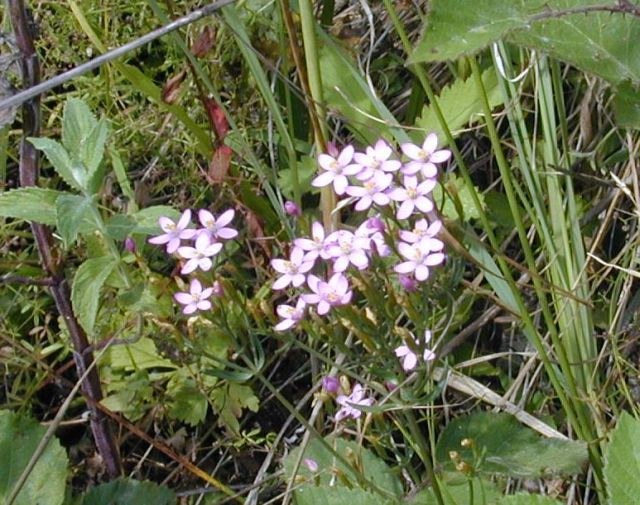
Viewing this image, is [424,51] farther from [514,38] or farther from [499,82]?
[499,82]

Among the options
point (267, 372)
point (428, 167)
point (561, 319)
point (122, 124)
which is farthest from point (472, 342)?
point (122, 124)

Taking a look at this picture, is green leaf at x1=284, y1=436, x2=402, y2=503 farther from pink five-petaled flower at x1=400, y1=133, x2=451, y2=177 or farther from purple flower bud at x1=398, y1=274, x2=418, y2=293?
pink five-petaled flower at x1=400, y1=133, x2=451, y2=177

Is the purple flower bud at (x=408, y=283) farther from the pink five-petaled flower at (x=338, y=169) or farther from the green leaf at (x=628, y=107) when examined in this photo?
the green leaf at (x=628, y=107)

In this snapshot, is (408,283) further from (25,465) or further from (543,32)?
(25,465)

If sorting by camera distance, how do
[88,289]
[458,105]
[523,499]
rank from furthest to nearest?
[458,105]
[88,289]
[523,499]

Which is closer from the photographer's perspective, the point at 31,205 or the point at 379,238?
the point at 379,238

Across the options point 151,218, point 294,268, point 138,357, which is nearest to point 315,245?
point 294,268
